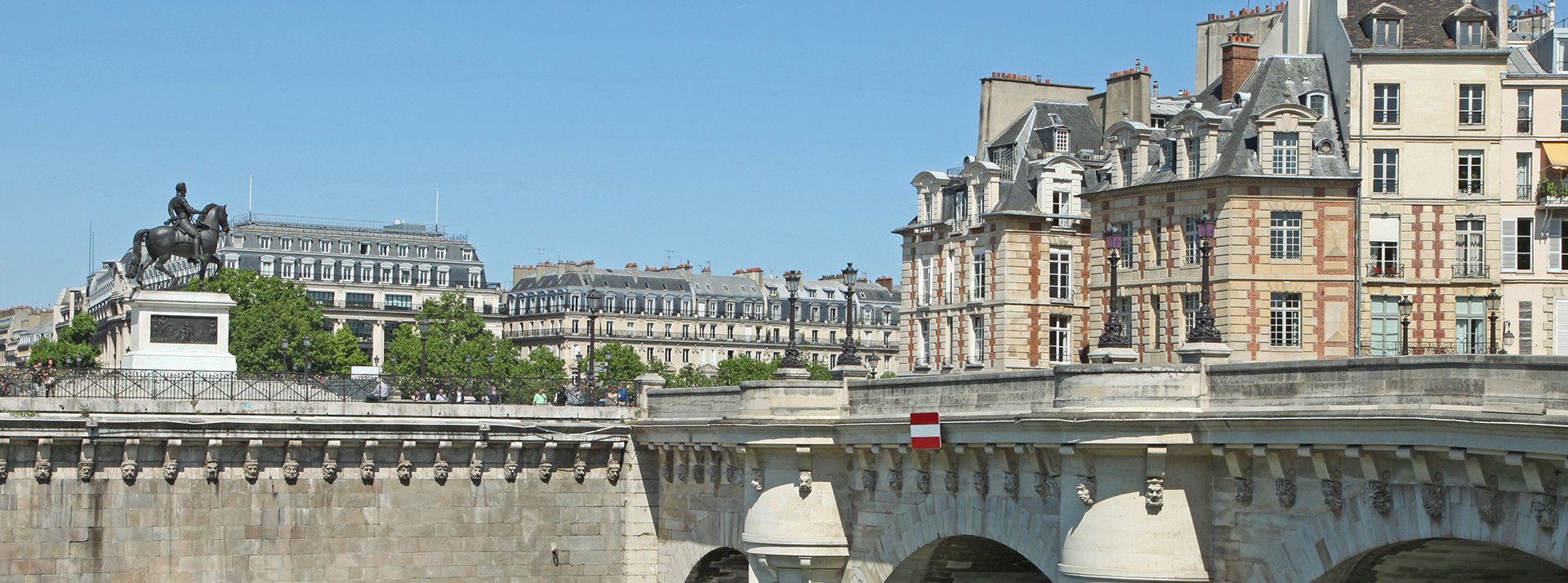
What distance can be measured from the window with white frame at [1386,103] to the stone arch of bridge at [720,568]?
99.0ft

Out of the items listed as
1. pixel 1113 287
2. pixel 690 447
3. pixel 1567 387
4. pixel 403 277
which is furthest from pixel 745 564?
pixel 403 277

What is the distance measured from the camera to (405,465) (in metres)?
45.6

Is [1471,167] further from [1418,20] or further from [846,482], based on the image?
[846,482]

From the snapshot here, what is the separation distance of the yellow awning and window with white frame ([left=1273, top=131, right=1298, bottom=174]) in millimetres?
7109

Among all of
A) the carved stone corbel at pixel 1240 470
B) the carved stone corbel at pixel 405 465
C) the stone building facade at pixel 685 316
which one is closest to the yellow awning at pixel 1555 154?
the carved stone corbel at pixel 405 465

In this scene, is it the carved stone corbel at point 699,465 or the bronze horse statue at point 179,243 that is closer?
the carved stone corbel at point 699,465

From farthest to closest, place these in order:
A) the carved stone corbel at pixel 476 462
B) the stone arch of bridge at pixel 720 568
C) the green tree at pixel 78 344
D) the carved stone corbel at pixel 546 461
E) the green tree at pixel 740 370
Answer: the green tree at pixel 78 344
the green tree at pixel 740 370
the carved stone corbel at pixel 546 461
the carved stone corbel at pixel 476 462
the stone arch of bridge at pixel 720 568

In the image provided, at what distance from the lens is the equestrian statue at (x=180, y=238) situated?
→ 48281 millimetres

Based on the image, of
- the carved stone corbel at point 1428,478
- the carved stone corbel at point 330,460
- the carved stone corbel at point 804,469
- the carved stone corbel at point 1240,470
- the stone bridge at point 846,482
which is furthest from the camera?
the carved stone corbel at point 330,460

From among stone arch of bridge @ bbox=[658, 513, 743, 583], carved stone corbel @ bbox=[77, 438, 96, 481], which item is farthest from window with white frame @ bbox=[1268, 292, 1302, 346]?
carved stone corbel @ bbox=[77, 438, 96, 481]

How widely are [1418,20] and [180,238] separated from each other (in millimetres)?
37974

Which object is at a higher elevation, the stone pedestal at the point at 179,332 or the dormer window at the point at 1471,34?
the dormer window at the point at 1471,34

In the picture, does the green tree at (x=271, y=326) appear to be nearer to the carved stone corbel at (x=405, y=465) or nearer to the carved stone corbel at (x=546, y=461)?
the carved stone corbel at (x=546, y=461)

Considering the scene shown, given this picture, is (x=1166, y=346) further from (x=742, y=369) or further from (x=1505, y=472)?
(x=742, y=369)
